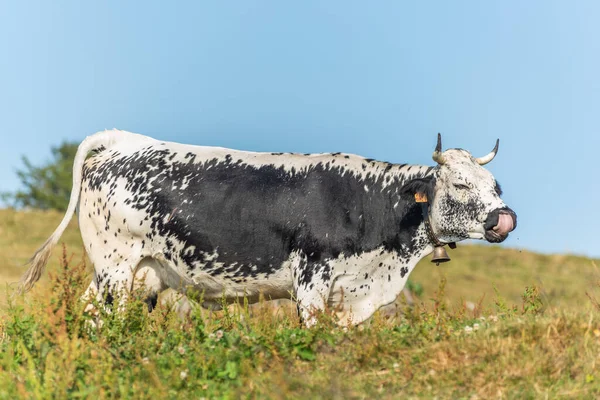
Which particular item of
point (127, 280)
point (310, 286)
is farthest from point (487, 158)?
point (127, 280)

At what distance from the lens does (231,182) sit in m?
10.0

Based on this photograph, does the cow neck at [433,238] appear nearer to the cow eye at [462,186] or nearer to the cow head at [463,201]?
the cow head at [463,201]

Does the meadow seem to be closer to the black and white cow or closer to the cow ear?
the black and white cow

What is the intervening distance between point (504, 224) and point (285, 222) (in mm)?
2503

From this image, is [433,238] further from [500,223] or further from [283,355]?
[283,355]

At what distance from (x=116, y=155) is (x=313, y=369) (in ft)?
16.2

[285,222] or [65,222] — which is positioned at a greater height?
[285,222]

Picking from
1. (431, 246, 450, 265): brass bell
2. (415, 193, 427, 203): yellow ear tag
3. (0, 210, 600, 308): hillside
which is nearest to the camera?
(415, 193, 427, 203): yellow ear tag

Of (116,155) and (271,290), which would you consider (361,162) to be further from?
(116,155)

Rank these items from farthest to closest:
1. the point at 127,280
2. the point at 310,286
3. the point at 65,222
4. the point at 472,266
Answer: the point at 472,266 → the point at 65,222 → the point at 127,280 → the point at 310,286

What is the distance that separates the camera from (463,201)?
9.58 meters

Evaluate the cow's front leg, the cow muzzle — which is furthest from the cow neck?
the cow's front leg

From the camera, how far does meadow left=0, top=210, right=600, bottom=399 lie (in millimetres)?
6805

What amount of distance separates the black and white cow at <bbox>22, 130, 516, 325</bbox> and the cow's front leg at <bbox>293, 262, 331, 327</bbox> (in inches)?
0.4
